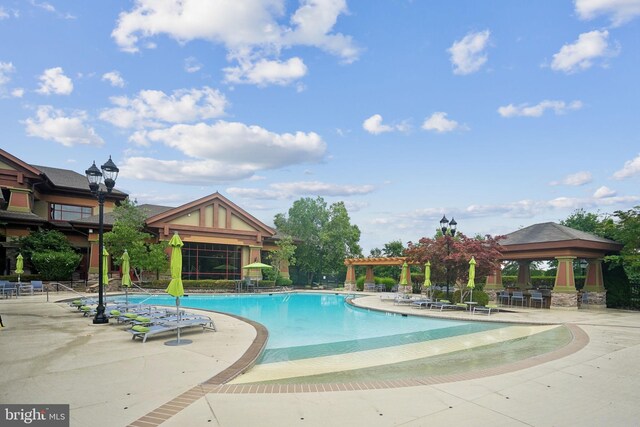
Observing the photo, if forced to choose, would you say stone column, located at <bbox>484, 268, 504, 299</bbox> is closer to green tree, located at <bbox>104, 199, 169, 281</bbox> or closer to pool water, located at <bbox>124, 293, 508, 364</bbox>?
pool water, located at <bbox>124, 293, 508, 364</bbox>

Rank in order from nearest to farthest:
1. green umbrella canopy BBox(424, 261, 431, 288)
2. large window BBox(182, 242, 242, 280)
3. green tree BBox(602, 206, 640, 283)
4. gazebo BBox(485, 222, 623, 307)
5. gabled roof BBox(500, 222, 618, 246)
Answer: green tree BBox(602, 206, 640, 283)
green umbrella canopy BBox(424, 261, 431, 288)
gazebo BBox(485, 222, 623, 307)
gabled roof BBox(500, 222, 618, 246)
large window BBox(182, 242, 242, 280)

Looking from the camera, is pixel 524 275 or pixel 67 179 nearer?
pixel 524 275

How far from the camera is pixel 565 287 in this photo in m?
20.6

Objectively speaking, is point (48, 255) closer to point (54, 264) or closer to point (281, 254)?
point (54, 264)

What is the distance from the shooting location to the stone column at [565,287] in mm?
20391

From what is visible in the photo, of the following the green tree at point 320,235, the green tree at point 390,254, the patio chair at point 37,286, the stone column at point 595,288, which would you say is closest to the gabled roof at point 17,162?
the patio chair at point 37,286

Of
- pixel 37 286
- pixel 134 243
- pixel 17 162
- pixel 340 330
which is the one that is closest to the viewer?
pixel 340 330

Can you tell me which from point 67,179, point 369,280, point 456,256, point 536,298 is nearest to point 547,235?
point 536,298

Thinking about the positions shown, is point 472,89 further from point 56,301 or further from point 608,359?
point 56,301

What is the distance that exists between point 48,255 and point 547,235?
1212 inches

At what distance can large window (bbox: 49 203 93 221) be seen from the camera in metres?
32.2

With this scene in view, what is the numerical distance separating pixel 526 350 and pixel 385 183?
783 inches

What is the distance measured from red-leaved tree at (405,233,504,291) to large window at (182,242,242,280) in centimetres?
1849

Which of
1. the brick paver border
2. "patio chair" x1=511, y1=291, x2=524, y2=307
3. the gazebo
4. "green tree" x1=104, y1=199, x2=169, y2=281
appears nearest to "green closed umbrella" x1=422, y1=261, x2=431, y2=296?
the gazebo
